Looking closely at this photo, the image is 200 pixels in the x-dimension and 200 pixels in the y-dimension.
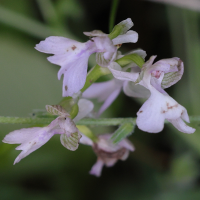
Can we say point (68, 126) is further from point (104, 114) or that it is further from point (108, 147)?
point (104, 114)

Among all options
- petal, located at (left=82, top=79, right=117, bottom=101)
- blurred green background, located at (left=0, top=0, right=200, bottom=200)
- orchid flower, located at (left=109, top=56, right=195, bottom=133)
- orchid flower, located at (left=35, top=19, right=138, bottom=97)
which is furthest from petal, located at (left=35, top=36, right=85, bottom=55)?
blurred green background, located at (left=0, top=0, right=200, bottom=200)

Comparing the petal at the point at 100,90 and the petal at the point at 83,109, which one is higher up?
the petal at the point at 83,109

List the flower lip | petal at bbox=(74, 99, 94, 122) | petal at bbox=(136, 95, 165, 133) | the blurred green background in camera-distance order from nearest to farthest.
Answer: petal at bbox=(136, 95, 165, 133) < petal at bbox=(74, 99, 94, 122) < the flower lip < the blurred green background

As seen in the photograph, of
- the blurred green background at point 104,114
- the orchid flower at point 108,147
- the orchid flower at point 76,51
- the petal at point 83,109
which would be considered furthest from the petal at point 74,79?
the blurred green background at point 104,114

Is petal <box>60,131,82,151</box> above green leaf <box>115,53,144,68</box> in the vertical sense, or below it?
below

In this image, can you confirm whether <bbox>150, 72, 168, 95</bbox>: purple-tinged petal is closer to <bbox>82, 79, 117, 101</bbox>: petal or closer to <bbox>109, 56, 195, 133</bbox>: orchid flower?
<bbox>109, 56, 195, 133</bbox>: orchid flower

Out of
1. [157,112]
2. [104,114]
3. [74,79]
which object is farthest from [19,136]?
[104,114]

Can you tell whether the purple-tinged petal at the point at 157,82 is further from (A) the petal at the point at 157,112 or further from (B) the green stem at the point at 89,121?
(B) the green stem at the point at 89,121
